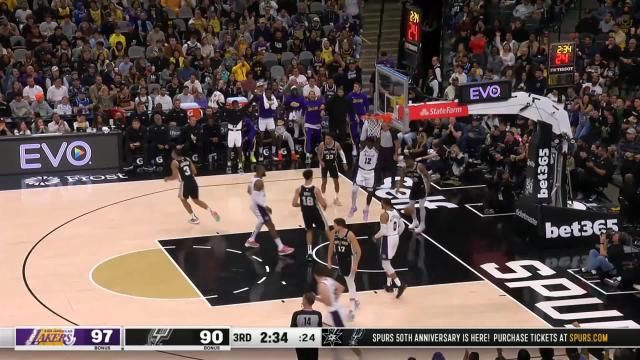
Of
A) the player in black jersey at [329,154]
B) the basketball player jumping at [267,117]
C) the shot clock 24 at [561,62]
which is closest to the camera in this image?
the shot clock 24 at [561,62]

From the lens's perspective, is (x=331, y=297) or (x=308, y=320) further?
(x=331, y=297)

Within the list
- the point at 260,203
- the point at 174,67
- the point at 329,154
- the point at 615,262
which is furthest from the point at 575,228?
the point at 174,67

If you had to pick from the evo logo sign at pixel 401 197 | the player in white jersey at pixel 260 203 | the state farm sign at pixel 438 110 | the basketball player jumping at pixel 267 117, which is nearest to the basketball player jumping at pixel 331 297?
the player in white jersey at pixel 260 203

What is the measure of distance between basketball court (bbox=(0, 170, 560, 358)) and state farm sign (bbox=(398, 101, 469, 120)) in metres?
2.70

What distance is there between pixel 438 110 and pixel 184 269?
5.86m

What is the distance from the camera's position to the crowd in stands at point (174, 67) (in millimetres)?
28406

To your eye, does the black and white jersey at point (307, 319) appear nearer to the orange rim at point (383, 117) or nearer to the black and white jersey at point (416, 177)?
the black and white jersey at point (416, 177)

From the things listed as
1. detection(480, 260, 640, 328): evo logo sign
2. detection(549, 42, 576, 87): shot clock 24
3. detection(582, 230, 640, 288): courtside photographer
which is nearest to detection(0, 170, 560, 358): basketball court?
detection(480, 260, 640, 328): evo logo sign

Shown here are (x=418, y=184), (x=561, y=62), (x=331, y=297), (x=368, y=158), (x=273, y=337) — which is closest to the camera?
(x=273, y=337)

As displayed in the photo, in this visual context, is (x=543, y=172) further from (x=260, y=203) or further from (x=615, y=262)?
(x=260, y=203)

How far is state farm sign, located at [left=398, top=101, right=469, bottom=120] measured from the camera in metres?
21.2

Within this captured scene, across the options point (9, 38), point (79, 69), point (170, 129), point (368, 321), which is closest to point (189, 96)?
point (170, 129)

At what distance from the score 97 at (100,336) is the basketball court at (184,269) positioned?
8.87 ft

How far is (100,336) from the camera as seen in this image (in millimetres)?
15555
